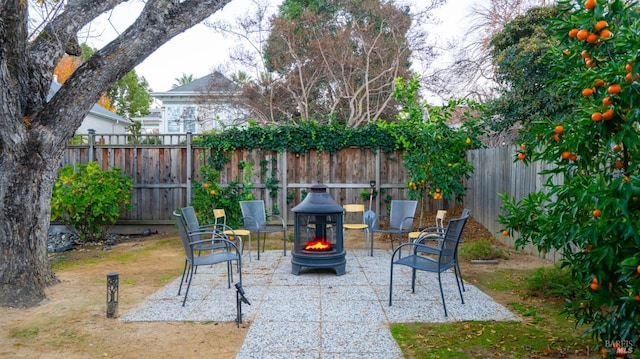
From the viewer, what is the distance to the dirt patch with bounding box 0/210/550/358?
2.86m

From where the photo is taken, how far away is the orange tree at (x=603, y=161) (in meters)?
1.78

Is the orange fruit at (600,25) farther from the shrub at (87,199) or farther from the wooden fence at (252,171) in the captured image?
the shrub at (87,199)

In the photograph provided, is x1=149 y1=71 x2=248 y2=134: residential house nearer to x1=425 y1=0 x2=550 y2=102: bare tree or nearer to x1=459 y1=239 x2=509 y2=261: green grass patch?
x1=425 y1=0 x2=550 y2=102: bare tree

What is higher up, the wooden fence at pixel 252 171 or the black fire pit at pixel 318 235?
the wooden fence at pixel 252 171

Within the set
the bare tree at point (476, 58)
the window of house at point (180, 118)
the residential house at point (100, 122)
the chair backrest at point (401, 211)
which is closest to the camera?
the chair backrest at point (401, 211)

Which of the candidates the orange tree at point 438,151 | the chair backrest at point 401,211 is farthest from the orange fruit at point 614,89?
the orange tree at point 438,151

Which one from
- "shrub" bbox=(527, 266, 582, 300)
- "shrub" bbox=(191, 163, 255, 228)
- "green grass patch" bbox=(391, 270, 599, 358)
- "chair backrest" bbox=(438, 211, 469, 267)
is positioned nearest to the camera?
"green grass patch" bbox=(391, 270, 599, 358)

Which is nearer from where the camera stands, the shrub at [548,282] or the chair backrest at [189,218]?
the shrub at [548,282]

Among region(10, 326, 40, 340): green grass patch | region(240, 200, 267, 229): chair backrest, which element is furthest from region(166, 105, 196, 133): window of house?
region(10, 326, 40, 340): green grass patch

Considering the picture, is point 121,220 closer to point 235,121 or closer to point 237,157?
point 237,157

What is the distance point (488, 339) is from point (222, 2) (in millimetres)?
4072

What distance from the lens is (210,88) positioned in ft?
45.5

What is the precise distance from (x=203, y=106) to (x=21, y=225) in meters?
10.9

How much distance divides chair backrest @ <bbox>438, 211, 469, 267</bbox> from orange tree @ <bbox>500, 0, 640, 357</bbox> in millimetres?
1289
